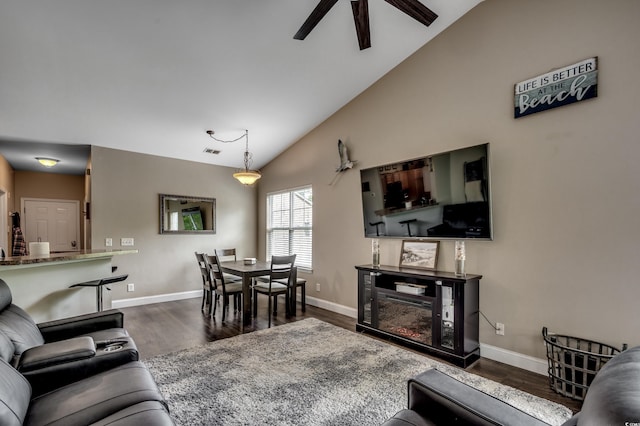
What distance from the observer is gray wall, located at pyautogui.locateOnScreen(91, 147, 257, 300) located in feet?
16.6

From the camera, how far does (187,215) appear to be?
598 centimetres

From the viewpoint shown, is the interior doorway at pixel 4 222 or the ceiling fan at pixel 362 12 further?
the interior doorway at pixel 4 222

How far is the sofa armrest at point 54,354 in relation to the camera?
1.65 metres

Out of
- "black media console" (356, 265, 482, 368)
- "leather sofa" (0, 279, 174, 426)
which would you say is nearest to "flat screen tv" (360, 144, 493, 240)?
"black media console" (356, 265, 482, 368)

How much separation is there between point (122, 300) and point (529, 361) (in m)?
5.80

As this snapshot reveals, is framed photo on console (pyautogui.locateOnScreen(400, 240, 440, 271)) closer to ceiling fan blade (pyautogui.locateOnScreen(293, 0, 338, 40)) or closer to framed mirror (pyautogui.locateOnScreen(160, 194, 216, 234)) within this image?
ceiling fan blade (pyautogui.locateOnScreen(293, 0, 338, 40))

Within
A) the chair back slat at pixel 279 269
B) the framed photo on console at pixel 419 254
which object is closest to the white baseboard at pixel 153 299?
the chair back slat at pixel 279 269

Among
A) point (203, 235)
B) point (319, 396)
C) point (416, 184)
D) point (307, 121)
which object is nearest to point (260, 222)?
point (203, 235)

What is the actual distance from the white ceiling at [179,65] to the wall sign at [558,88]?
118cm

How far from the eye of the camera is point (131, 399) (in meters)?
1.47

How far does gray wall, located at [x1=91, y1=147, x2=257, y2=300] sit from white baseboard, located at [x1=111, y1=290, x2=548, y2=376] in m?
0.09

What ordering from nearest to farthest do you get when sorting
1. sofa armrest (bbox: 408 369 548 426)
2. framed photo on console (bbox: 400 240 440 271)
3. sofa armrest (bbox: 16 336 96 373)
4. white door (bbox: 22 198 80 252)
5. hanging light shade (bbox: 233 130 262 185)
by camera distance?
sofa armrest (bbox: 408 369 548 426) < sofa armrest (bbox: 16 336 96 373) < framed photo on console (bbox: 400 240 440 271) < hanging light shade (bbox: 233 130 262 185) < white door (bbox: 22 198 80 252)

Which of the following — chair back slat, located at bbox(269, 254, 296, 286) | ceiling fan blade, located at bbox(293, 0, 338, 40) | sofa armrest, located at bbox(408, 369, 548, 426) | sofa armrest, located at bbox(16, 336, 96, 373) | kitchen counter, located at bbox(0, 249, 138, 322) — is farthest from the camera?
chair back slat, located at bbox(269, 254, 296, 286)

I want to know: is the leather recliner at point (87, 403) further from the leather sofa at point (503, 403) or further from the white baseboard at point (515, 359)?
the white baseboard at point (515, 359)
